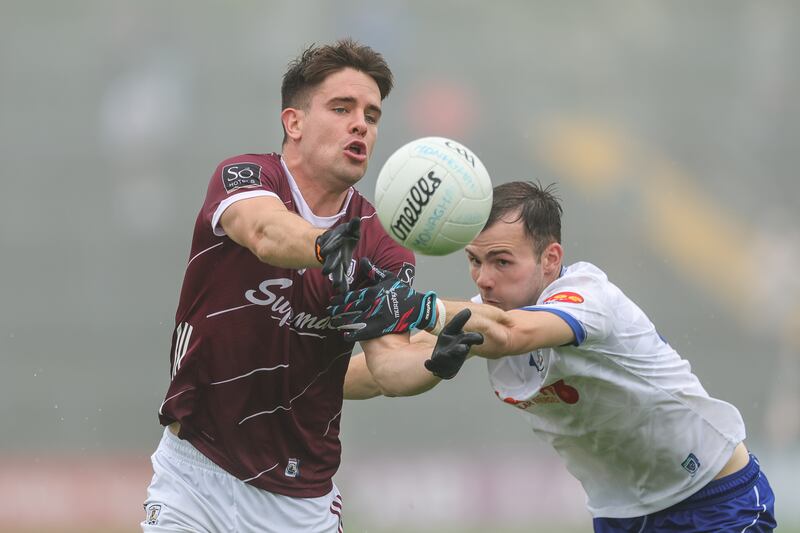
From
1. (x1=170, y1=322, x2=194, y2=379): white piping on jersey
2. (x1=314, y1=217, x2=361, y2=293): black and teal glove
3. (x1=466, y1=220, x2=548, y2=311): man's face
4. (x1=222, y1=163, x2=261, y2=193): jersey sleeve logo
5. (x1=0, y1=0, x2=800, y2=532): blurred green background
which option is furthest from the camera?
(x1=0, y1=0, x2=800, y2=532): blurred green background

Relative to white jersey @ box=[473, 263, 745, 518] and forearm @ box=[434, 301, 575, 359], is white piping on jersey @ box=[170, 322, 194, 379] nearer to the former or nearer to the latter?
forearm @ box=[434, 301, 575, 359]

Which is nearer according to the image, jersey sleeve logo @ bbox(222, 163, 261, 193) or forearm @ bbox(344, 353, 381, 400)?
jersey sleeve logo @ bbox(222, 163, 261, 193)

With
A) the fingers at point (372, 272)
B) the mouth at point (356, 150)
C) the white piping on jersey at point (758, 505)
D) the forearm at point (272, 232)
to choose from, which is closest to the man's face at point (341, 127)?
the mouth at point (356, 150)

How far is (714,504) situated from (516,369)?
1076 mm

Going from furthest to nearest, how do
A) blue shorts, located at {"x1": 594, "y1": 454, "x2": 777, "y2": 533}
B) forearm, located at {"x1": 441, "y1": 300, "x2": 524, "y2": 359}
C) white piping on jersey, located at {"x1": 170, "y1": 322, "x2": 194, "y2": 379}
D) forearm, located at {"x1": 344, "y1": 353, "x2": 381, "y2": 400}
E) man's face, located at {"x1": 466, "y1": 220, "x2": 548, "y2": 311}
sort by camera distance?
forearm, located at {"x1": 344, "y1": 353, "x2": 381, "y2": 400}, blue shorts, located at {"x1": 594, "y1": 454, "x2": 777, "y2": 533}, man's face, located at {"x1": 466, "y1": 220, "x2": 548, "y2": 311}, white piping on jersey, located at {"x1": 170, "y1": 322, "x2": 194, "y2": 379}, forearm, located at {"x1": 441, "y1": 300, "x2": 524, "y2": 359}

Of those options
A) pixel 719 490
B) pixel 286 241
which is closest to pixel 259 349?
pixel 286 241

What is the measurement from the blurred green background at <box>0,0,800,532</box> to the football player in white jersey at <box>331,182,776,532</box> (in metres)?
4.51

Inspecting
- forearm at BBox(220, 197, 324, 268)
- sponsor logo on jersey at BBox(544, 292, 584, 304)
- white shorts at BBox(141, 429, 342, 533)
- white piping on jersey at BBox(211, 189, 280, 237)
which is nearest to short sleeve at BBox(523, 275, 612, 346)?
sponsor logo on jersey at BBox(544, 292, 584, 304)

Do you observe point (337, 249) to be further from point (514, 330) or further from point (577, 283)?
point (577, 283)

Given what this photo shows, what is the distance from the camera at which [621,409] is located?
474 cm

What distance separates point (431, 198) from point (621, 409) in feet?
4.64

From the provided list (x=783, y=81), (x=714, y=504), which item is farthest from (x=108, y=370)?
(x=783, y=81)

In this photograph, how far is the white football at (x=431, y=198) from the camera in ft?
13.2

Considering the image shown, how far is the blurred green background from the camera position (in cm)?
946
